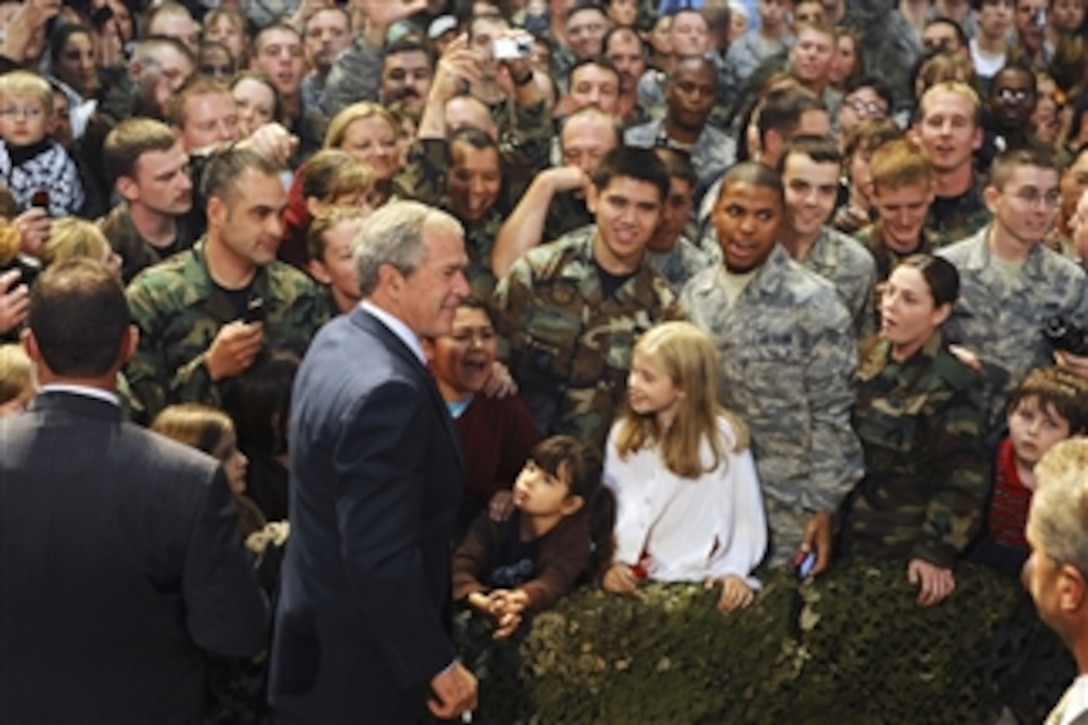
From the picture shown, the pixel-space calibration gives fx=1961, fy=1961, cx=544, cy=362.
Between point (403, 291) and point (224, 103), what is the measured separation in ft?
13.5

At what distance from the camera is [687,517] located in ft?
20.5

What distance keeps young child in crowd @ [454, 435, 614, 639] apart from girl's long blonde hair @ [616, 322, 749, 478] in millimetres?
241

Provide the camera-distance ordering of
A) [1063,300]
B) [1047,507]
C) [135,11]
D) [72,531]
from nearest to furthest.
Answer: [1047,507]
[72,531]
[1063,300]
[135,11]

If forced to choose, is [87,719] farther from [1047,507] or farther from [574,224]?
[574,224]

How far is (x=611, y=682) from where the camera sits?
20.0 feet

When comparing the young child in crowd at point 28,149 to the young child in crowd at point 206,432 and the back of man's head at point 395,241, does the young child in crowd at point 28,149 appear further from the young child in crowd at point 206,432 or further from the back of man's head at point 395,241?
the back of man's head at point 395,241

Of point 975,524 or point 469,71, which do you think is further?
point 469,71

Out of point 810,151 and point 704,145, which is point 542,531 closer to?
point 810,151

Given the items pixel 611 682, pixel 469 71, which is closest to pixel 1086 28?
pixel 469 71

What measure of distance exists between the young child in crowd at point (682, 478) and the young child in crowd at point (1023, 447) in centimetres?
81

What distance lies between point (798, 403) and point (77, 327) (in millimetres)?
2803

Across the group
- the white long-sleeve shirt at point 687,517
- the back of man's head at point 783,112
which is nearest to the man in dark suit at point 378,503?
the white long-sleeve shirt at point 687,517

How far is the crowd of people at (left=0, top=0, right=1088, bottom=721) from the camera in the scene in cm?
471

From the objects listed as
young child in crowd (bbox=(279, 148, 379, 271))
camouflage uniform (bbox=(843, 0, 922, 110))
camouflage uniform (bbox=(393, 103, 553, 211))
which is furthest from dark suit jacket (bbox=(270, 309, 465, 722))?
camouflage uniform (bbox=(843, 0, 922, 110))
